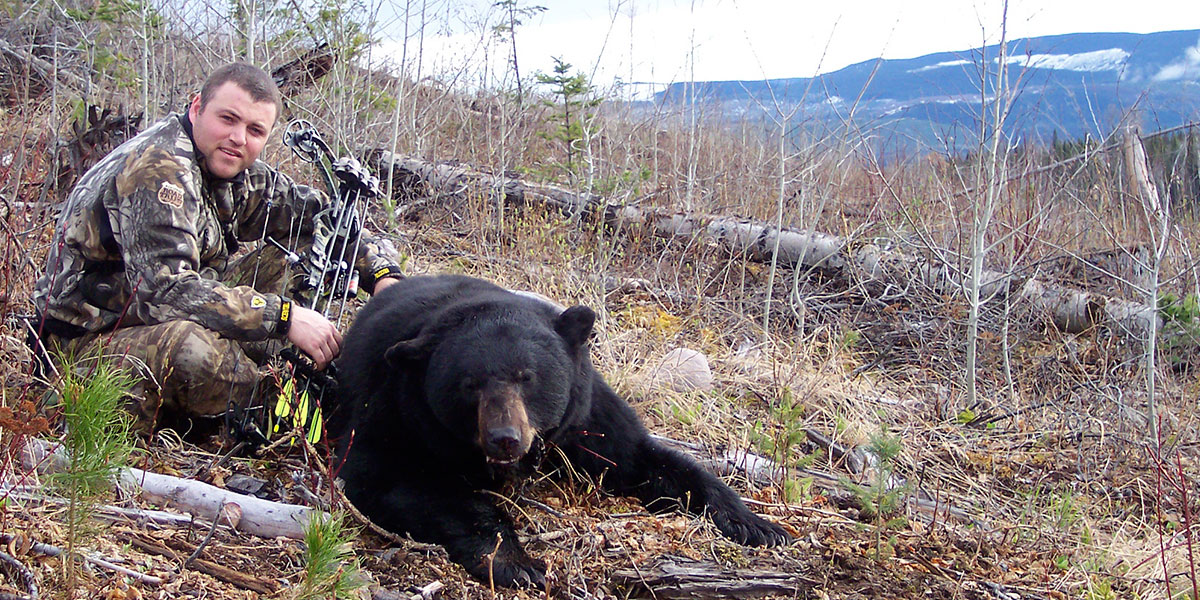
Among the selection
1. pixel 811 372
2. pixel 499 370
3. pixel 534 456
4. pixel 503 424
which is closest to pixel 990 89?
A: pixel 811 372

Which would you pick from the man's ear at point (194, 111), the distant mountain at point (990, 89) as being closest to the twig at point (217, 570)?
the man's ear at point (194, 111)

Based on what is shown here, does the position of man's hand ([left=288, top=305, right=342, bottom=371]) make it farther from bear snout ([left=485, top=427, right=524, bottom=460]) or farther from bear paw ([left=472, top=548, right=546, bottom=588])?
bear paw ([left=472, top=548, right=546, bottom=588])

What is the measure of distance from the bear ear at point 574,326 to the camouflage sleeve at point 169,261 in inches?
40.5

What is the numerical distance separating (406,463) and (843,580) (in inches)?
58.4

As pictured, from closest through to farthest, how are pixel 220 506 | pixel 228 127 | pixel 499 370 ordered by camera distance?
pixel 220 506 < pixel 499 370 < pixel 228 127

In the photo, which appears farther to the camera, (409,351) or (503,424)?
(409,351)

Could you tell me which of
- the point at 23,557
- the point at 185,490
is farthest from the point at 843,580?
the point at 23,557

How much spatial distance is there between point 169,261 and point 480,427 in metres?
1.38

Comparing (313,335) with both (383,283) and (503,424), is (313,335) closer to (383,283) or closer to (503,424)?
(383,283)

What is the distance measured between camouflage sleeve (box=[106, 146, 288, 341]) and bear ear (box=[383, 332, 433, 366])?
1.91 ft

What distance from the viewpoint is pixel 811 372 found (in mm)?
5207

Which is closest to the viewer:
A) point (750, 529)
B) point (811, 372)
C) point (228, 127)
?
point (750, 529)

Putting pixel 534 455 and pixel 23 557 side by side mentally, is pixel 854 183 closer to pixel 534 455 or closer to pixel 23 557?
pixel 534 455

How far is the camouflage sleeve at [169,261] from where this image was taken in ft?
10.9
